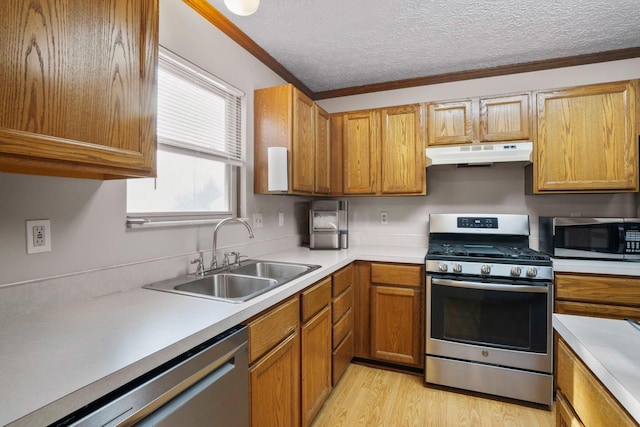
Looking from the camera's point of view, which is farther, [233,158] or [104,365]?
[233,158]

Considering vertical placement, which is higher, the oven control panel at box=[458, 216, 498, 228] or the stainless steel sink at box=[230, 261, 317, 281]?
the oven control panel at box=[458, 216, 498, 228]

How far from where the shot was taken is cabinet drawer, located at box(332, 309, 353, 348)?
212 cm

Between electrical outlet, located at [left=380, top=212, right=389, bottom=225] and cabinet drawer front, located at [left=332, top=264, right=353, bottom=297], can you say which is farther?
electrical outlet, located at [left=380, top=212, right=389, bottom=225]

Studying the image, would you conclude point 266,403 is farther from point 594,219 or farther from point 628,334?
point 594,219

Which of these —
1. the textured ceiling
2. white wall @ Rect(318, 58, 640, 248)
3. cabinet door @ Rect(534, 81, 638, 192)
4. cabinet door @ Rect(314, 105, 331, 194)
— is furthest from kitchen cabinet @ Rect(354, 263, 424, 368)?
the textured ceiling

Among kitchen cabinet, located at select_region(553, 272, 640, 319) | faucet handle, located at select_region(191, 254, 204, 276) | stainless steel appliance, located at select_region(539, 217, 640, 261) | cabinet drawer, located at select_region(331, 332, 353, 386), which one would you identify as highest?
stainless steel appliance, located at select_region(539, 217, 640, 261)

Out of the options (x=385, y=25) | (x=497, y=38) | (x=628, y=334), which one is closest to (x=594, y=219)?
(x=497, y=38)

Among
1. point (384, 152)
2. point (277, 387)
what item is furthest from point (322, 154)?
point (277, 387)

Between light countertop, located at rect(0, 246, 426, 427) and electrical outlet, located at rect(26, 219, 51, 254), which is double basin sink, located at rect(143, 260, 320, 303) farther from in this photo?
electrical outlet, located at rect(26, 219, 51, 254)

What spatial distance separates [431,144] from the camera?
2586 mm

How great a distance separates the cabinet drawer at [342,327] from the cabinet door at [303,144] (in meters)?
0.98


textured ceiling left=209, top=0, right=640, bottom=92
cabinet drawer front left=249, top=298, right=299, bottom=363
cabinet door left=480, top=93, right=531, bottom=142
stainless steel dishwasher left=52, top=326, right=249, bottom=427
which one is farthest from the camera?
cabinet door left=480, top=93, right=531, bottom=142

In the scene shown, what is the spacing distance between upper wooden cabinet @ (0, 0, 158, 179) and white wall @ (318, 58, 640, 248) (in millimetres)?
2253

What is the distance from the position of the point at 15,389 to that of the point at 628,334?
1.44 m
